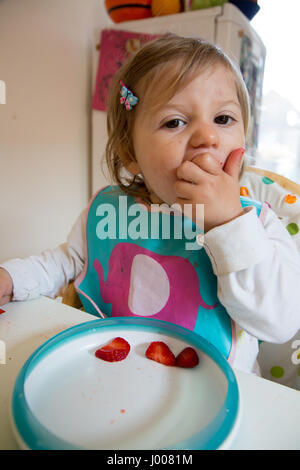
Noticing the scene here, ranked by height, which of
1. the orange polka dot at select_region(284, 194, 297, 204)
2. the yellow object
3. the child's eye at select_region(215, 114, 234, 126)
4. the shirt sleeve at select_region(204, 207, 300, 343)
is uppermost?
the yellow object

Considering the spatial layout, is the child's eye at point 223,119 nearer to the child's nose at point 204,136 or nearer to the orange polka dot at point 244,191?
the child's nose at point 204,136

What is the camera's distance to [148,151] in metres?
0.71

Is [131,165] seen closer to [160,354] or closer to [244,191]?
[244,191]

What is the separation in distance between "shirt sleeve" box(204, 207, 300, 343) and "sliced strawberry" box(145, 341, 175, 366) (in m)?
0.16

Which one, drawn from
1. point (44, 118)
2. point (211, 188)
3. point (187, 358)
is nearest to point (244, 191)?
point (211, 188)

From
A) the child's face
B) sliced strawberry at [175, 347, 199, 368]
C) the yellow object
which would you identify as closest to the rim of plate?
sliced strawberry at [175, 347, 199, 368]

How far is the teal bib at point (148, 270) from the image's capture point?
69cm

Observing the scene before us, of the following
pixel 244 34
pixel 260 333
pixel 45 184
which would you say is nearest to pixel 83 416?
pixel 260 333

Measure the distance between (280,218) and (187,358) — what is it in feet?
1.61

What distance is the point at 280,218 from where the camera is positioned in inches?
31.6

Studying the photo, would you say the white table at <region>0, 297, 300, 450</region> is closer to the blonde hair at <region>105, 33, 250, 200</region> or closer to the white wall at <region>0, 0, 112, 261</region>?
the blonde hair at <region>105, 33, 250, 200</region>

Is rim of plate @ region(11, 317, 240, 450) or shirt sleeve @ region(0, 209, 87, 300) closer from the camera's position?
rim of plate @ region(11, 317, 240, 450)

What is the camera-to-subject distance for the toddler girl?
0.56m
